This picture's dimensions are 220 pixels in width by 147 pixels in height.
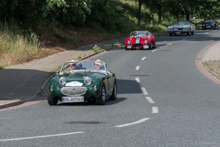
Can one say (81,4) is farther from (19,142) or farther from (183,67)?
(19,142)

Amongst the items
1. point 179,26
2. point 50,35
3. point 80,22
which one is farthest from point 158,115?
point 179,26

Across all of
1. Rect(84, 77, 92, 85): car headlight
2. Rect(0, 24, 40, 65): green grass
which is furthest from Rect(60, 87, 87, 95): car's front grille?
Rect(0, 24, 40, 65): green grass

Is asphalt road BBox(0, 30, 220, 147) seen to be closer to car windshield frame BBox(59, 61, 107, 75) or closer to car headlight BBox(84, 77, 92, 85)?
car headlight BBox(84, 77, 92, 85)

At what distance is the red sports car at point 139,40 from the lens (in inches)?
1389

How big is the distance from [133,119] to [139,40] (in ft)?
84.4

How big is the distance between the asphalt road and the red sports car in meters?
14.8

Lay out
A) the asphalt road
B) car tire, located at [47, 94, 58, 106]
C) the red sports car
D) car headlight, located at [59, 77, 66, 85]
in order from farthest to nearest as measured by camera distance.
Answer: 1. the red sports car
2. car tire, located at [47, 94, 58, 106]
3. car headlight, located at [59, 77, 66, 85]
4. the asphalt road

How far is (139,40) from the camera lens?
35.5 m

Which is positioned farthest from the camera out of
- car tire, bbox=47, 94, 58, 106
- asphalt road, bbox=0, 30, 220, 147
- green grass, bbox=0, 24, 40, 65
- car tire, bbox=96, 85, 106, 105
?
green grass, bbox=0, 24, 40, 65

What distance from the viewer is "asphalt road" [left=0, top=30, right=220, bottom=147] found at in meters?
7.46

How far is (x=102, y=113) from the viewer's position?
11312 millimetres

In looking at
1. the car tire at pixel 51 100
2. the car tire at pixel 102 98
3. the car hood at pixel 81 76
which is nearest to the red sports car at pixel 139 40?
the car hood at pixel 81 76

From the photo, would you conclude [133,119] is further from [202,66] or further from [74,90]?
[202,66]

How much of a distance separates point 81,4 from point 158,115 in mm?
22598
